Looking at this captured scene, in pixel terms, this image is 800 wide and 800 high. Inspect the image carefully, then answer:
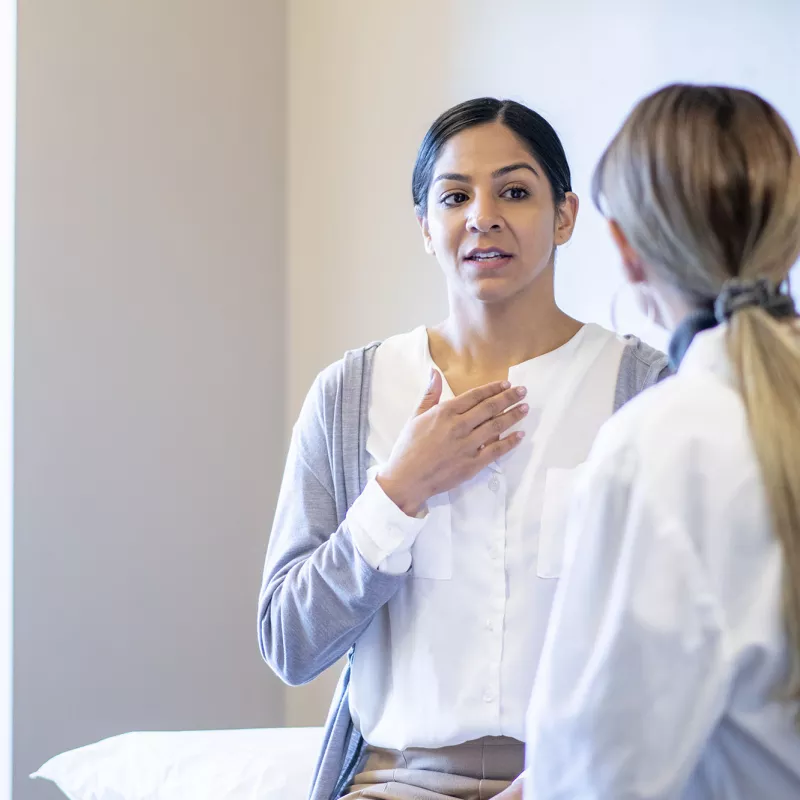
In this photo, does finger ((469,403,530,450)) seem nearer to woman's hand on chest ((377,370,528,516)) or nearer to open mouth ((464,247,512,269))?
woman's hand on chest ((377,370,528,516))

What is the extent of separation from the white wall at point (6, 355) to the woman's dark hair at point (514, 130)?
1143mm

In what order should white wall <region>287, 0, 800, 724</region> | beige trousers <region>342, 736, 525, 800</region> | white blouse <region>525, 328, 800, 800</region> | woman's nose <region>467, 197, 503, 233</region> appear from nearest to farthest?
white blouse <region>525, 328, 800, 800</region>, beige trousers <region>342, 736, 525, 800</region>, woman's nose <region>467, 197, 503, 233</region>, white wall <region>287, 0, 800, 724</region>

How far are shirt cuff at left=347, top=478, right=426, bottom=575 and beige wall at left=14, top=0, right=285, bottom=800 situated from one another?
1184 mm

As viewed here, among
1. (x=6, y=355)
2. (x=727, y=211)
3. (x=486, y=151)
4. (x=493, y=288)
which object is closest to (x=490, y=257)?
(x=493, y=288)

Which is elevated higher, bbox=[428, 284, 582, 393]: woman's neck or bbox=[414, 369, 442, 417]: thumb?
bbox=[428, 284, 582, 393]: woman's neck

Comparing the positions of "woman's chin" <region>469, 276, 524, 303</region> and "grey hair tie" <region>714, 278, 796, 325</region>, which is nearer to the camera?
"grey hair tie" <region>714, 278, 796, 325</region>

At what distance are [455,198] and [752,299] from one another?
2.28 feet

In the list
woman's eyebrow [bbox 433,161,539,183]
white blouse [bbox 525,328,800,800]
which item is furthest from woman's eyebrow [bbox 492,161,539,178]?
white blouse [bbox 525,328,800,800]

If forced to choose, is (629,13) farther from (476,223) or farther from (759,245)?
(759,245)

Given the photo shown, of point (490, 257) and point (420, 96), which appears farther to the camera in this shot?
point (420, 96)

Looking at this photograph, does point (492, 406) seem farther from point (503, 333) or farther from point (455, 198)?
point (455, 198)

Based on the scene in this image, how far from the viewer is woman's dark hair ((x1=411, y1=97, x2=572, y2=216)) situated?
5.14 feet

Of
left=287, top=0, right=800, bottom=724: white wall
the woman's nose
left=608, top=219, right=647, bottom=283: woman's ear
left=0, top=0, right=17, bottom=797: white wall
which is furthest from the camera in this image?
left=0, top=0, right=17, bottom=797: white wall

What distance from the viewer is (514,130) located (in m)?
1.56
